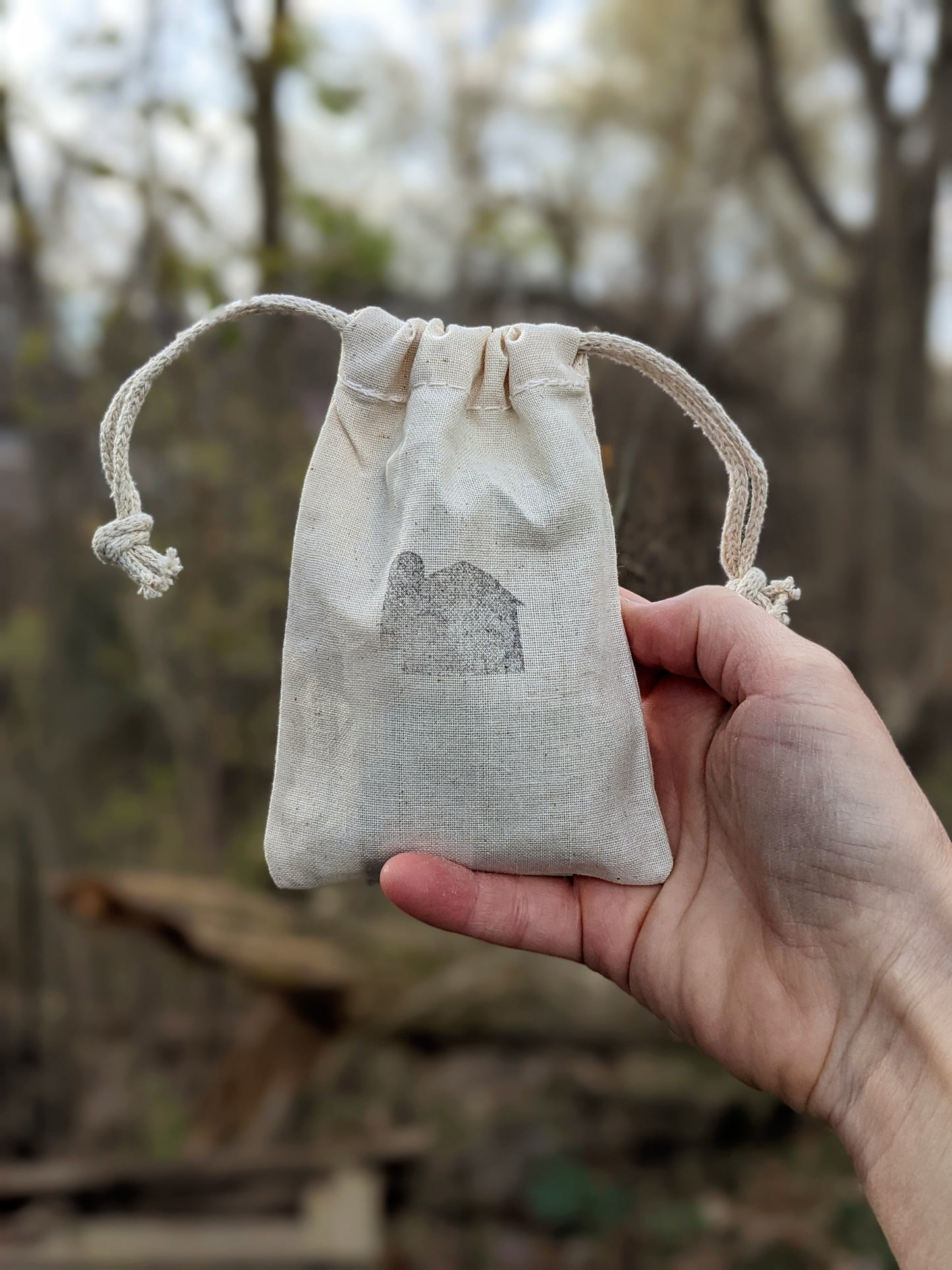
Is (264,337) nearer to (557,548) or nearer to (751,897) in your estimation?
(557,548)

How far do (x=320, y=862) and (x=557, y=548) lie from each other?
378 millimetres

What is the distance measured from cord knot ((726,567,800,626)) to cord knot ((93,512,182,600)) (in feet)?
1.82

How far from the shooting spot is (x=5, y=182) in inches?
88.7

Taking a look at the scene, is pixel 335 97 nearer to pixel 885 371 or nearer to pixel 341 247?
pixel 341 247

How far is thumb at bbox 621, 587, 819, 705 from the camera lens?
96 cm

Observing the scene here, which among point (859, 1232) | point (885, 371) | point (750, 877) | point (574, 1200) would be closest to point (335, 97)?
point (885, 371)

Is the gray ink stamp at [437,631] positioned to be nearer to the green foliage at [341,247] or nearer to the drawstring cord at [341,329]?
the drawstring cord at [341,329]

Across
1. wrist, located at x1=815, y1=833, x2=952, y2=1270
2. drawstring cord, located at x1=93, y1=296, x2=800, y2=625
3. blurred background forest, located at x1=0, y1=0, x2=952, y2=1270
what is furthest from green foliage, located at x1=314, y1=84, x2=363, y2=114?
wrist, located at x1=815, y1=833, x2=952, y2=1270

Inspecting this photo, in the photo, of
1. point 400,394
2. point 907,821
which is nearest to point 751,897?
point 907,821

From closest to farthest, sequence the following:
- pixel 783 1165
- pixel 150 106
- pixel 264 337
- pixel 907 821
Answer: pixel 907 821 < pixel 150 106 < pixel 264 337 < pixel 783 1165

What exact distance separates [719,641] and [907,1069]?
1.36 ft

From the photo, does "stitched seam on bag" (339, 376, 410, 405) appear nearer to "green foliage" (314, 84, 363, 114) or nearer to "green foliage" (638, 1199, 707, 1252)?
"green foliage" (314, 84, 363, 114)

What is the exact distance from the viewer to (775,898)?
3.12 feet

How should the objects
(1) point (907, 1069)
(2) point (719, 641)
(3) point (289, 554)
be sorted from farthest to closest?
(3) point (289, 554) < (2) point (719, 641) < (1) point (907, 1069)
